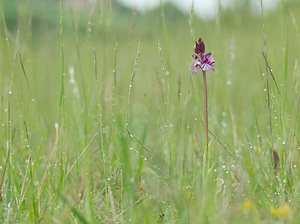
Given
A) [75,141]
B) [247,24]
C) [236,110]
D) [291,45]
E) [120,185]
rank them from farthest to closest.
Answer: [247,24] → [291,45] → [236,110] → [75,141] → [120,185]

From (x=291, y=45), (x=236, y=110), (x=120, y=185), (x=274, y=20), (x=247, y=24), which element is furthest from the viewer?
(x=247, y=24)

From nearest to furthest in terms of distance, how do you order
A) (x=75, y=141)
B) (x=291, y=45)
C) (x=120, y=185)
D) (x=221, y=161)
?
(x=120, y=185) → (x=221, y=161) → (x=75, y=141) → (x=291, y=45)

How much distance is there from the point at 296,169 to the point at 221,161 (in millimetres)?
195

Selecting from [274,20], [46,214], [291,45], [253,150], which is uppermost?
[274,20]

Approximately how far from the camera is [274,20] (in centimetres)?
511

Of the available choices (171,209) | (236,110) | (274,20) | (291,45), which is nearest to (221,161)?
(171,209)

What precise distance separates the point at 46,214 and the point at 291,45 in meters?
2.33

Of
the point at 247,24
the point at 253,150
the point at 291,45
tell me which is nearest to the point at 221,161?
the point at 253,150

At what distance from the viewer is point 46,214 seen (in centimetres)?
135

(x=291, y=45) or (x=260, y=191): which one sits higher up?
(x=291, y=45)

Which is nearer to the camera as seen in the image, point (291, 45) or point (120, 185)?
point (120, 185)

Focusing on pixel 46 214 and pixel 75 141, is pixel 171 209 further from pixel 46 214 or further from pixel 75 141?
pixel 75 141

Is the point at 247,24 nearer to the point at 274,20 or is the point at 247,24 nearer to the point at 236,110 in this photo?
the point at 274,20

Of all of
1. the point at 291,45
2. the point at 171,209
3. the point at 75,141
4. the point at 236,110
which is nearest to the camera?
the point at 171,209
